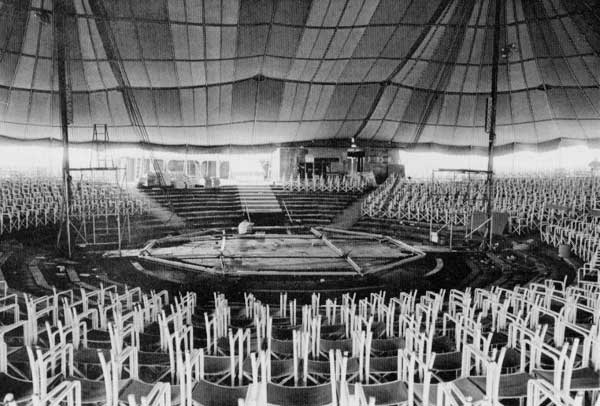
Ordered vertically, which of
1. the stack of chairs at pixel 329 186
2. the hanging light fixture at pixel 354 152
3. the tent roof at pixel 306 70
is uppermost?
the tent roof at pixel 306 70

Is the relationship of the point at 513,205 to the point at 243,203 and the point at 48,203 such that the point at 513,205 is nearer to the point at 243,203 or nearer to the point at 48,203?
the point at 243,203

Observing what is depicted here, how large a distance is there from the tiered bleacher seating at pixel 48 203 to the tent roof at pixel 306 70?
3.93 m

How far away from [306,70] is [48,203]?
35.9 ft

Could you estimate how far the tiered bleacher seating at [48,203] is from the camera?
14461 millimetres

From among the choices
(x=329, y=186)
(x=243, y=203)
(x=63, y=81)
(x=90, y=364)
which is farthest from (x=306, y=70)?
(x=90, y=364)

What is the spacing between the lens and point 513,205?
→ 56.6ft

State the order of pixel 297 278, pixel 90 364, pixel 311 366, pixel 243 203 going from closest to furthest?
pixel 311 366 < pixel 90 364 < pixel 297 278 < pixel 243 203

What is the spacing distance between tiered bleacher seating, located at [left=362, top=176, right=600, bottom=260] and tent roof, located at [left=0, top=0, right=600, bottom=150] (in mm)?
4628

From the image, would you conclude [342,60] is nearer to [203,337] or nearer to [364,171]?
[364,171]

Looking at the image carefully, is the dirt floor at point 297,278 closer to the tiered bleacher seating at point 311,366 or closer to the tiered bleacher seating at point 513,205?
the tiered bleacher seating at point 513,205

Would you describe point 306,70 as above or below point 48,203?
above

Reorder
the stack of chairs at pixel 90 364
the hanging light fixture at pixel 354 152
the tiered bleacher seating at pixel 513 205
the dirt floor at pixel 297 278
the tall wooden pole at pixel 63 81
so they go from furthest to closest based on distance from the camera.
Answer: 1. the hanging light fixture at pixel 354 152
2. the tiered bleacher seating at pixel 513 205
3. the tall wooden pole at pixel 63 81
4. the dirt floor at pixel 297 278
5. the stack of chairs at pixel 90 364

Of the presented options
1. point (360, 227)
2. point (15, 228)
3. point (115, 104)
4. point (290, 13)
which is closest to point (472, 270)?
point (360, 227)

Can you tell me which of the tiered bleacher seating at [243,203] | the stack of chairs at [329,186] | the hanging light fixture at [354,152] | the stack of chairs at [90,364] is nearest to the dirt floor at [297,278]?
the stack of chairs at [90,364]
